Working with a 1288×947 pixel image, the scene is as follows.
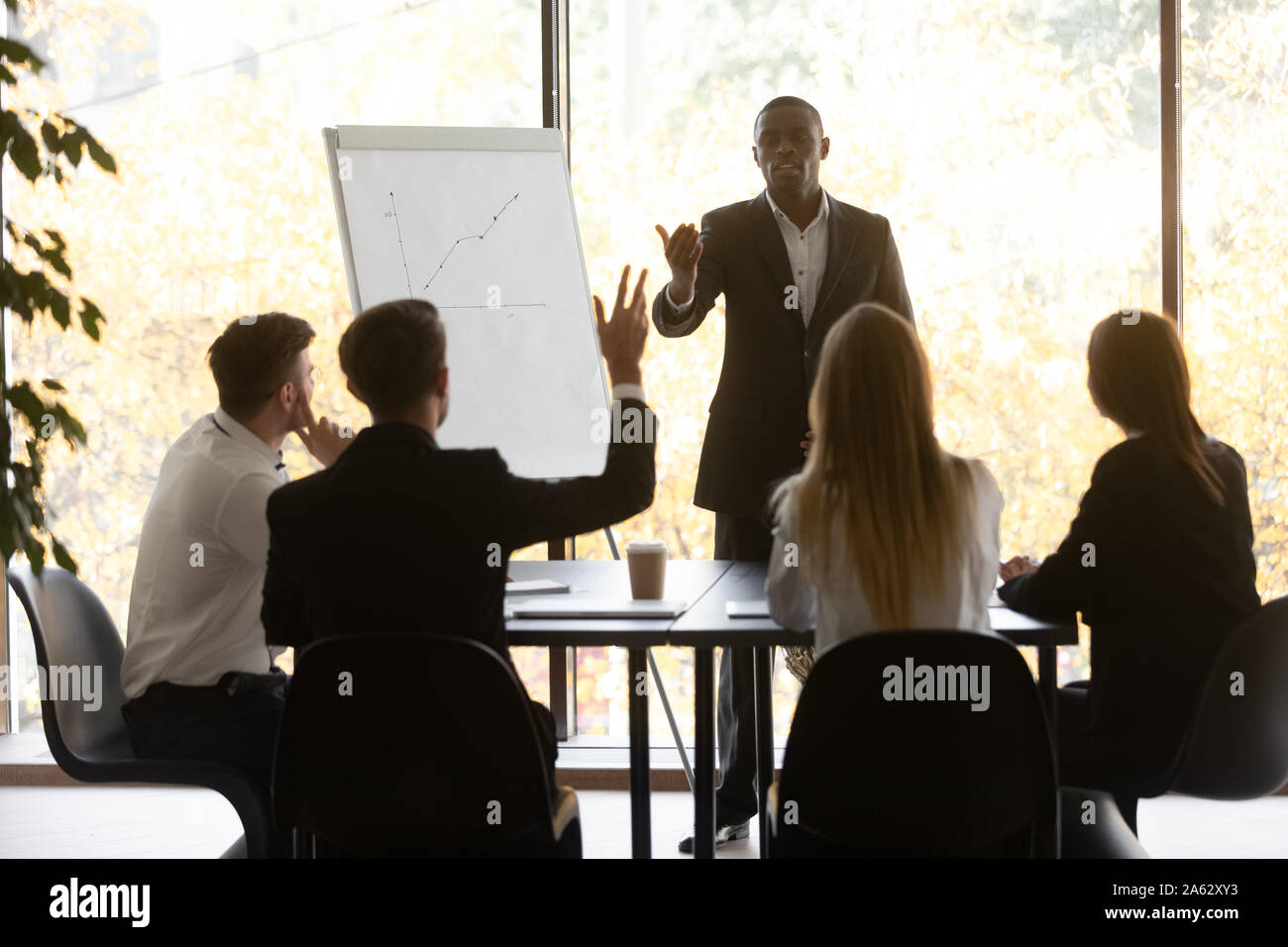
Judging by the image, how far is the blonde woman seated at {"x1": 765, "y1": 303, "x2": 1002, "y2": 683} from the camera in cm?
181

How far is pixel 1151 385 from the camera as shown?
7.00 ft

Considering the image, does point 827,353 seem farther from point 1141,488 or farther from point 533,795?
point 533,795

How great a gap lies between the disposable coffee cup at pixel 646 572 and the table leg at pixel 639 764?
0.11 meters

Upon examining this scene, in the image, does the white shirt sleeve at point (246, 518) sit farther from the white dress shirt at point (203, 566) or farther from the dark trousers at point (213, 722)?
the dark trousers at point (213, 722)

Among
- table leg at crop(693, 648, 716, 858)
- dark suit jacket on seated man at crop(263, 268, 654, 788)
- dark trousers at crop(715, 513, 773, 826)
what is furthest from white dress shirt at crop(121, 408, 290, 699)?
dark trousers at crop(715, 513, 773, 826)

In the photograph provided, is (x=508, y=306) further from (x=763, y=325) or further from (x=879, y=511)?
(x=879, y=511)

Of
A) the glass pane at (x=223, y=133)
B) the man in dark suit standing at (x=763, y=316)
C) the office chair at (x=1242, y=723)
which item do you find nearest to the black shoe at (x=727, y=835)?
the man in dark suit standing at (x=763, y=316)

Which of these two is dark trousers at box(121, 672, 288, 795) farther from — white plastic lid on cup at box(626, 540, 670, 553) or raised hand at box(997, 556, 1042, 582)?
raised hand at box(997, 556, 1042, 582)

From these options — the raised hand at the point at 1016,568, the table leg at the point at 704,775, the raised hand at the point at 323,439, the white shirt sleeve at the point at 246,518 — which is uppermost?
the raised hand at the point at 323,439

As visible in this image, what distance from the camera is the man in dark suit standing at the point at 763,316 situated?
10.0 ft

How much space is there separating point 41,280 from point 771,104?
198 cm

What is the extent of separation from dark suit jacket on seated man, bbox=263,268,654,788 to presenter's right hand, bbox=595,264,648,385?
21 mm

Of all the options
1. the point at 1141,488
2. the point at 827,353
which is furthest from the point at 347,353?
the point at 1141,488
